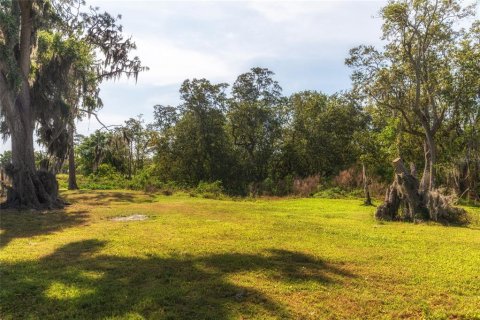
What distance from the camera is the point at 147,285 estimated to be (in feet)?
20.0

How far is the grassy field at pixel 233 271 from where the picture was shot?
5.32 metres

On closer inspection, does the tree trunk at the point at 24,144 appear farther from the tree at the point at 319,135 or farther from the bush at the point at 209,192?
the tree at the point at 319,135

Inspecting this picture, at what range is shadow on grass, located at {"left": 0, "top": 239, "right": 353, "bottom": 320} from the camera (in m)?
5.14

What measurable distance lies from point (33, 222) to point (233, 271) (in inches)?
342

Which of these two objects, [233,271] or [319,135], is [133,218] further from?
[319,135]

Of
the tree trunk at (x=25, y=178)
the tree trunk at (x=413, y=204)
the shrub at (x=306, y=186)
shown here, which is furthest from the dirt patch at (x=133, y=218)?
the shrub at (x=306, y=186)

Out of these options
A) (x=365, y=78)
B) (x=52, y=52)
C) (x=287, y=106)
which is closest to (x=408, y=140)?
(x=365, y=78)

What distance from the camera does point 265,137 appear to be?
1409 inches

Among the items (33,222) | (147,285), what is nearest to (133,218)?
(33,222)

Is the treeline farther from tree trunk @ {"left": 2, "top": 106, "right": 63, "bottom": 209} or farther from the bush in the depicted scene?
tree trunk @ {"left": 2, "top": 106, "right": 63, "bottom": 209}

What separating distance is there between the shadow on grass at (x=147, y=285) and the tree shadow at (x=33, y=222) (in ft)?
10.4

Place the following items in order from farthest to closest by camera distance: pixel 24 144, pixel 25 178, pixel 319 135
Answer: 1. pixel 319 135
2. pixel 24 144
3. pixel 25 178

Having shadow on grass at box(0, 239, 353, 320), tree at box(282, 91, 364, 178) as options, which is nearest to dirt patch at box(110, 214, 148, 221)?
shadow on grass at box(0, 239, 353, 320)

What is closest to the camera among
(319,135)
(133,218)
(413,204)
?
(133,218)
